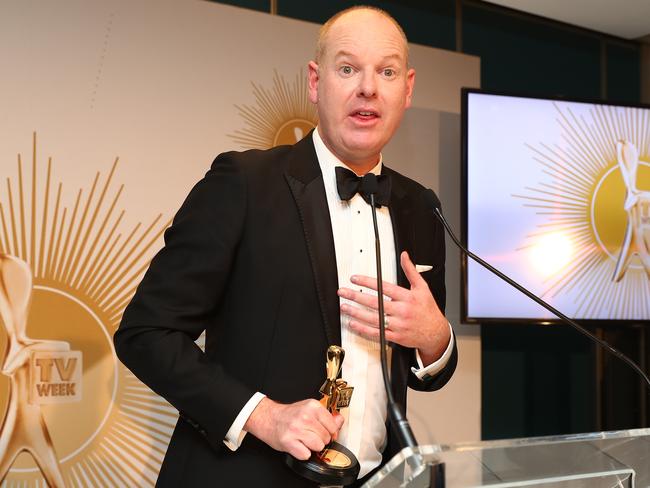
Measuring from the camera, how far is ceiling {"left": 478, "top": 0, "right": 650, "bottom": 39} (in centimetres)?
335

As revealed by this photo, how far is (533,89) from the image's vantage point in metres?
3.73

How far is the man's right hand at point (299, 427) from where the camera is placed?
1.27 meters

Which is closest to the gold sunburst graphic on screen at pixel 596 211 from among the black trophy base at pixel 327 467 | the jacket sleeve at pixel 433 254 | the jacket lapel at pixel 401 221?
the jacket sleeve at pixel 433 254

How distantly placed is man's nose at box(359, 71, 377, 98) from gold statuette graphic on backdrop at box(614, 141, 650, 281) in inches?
78.5

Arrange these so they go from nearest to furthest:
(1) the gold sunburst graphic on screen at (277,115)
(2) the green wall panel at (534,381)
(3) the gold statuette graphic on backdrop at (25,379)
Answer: (3) the gold statuette graphic on backdrop at (25,379) → (1) the gold sunburst graphic on screen at (277,115) → (2) the green wall panel at (534,381)

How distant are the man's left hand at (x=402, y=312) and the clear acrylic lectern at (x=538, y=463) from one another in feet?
1.64

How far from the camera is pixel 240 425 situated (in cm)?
Answer: 135

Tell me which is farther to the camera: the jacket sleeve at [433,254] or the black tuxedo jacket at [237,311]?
the jacket sleeve at [433,254]

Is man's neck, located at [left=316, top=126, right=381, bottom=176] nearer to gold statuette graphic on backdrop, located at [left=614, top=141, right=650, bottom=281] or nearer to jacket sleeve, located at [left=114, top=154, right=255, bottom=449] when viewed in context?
jacket sleeve, located at [left=114, top=154, right=255, bottom=449]

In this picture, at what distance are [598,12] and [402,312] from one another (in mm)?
2629

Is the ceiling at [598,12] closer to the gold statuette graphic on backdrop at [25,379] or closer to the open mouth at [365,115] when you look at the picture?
the open mouth at [365,115]

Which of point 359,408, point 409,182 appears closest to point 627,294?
point 409,182

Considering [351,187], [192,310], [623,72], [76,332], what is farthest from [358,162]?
[623,72]

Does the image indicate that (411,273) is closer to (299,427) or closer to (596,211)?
(299,427)
